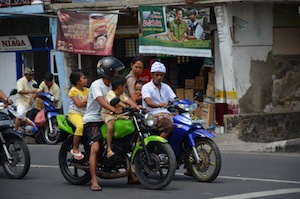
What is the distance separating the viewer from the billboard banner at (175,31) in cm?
1830

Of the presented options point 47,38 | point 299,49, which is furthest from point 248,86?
point 47,38

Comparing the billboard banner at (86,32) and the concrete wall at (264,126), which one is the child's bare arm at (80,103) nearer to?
the concrete wall at (264,126)

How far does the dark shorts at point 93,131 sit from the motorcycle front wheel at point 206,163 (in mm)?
1397

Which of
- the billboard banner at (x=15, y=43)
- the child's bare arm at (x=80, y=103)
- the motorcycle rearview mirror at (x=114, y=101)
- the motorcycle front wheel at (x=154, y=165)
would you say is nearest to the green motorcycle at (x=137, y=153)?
the motorcycle front wheel at (x=154, y=165)

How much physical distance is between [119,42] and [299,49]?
17.3 feet

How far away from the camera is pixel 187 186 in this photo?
997cm

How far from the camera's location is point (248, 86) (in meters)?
18.4

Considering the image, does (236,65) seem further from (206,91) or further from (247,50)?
(206,91)

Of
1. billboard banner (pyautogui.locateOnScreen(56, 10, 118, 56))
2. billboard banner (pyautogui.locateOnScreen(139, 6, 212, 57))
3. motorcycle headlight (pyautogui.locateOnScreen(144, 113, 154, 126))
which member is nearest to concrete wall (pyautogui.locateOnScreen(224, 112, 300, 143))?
billboard banner (pyautogui.locateOnScreen(139, 6, 212, 57))

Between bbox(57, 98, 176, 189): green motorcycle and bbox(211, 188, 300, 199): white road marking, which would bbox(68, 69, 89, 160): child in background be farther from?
bbox(211, 188, 300, 199): white road marking

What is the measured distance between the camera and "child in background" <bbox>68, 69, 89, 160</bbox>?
994 centimetres

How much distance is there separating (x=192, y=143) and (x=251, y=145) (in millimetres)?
6134

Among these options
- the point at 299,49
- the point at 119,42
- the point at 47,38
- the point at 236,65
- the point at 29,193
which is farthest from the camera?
the point at 47,38

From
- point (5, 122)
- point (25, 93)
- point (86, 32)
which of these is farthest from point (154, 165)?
point (86, 32)
